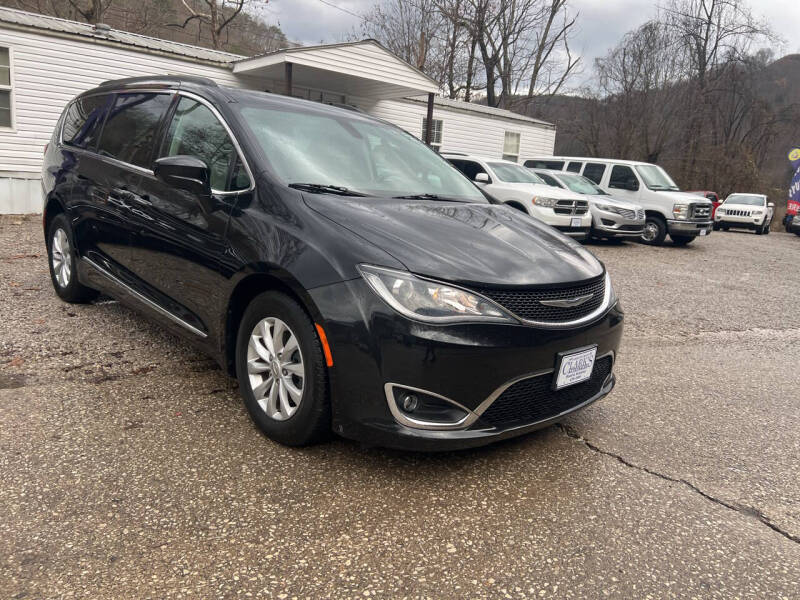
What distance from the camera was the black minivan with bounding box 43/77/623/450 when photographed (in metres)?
2.40

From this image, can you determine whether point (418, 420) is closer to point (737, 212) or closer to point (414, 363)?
point (414, 363)

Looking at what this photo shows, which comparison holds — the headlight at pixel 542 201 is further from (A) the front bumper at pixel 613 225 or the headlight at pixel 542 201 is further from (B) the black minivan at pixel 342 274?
(B) the black minivan at pixel 342 274

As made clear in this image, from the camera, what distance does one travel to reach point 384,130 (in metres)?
4.09

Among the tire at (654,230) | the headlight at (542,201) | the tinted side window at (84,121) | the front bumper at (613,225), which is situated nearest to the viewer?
the tinted side window at (84,121)

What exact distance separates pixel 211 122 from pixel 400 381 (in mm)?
2005

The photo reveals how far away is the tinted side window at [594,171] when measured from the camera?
46.9 feet

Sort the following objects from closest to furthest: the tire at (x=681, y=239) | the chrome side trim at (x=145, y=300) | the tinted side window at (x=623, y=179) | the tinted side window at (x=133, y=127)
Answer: the chrome side trim at (x=145, y=300) < the tinted side window at (x=133, y=127) < the tire at (x=681, y=239) < the tinted side window at (x=623, y=179)

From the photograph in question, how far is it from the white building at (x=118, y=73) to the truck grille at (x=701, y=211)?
721 cm

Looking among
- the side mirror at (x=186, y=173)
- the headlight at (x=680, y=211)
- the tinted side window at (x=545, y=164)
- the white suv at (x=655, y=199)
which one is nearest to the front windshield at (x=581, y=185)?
the white suv at (x=655, y=199)

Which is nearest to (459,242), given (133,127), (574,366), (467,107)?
(574,366)

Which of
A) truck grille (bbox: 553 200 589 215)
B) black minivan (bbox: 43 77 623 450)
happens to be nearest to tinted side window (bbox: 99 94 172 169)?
black minivan (bbox: 43 77 623 450)

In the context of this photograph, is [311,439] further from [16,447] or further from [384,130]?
[384,130]

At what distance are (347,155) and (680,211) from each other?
11.5 meters

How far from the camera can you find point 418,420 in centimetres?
242
